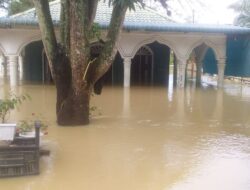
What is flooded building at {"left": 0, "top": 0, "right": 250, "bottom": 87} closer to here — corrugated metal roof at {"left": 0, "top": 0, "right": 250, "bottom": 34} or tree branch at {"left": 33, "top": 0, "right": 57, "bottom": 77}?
corrugated metal roof at {"left": 0, "top": 0, "right": 250, "bottom": 34}

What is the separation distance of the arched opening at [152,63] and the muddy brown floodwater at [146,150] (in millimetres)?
10683

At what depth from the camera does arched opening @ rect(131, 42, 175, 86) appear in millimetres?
23550

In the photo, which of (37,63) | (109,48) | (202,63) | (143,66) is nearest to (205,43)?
(143,66)

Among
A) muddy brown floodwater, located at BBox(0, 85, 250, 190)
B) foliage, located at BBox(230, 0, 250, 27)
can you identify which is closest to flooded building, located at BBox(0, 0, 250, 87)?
muddy brown floodwater, located at BBox(0, 85, 250, 190)

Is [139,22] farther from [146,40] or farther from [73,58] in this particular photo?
[73,58]

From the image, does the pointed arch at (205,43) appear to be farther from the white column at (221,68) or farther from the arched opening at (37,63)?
the arched opening at (37,63)

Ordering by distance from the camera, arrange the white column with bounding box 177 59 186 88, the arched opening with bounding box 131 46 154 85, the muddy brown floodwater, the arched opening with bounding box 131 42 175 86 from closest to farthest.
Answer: the muddy brown floodwater < the white column with bounding box 177 59 186 88 < the arched opening with bounding box 131 42 175 86 < the arched opening with bounding box 131 46 154 85

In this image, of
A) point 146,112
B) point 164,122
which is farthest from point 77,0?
point 146,112

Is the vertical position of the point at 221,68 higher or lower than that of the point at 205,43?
lower

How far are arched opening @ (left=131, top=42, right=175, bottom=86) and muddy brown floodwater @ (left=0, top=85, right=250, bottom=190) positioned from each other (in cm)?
1068

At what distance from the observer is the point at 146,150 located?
23.7 ft

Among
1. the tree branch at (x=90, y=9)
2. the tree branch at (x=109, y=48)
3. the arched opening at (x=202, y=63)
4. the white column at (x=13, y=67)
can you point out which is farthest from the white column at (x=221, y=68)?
the tree branch at (x=90, y=9)

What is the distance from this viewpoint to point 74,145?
295 inches

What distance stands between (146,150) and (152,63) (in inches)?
668
